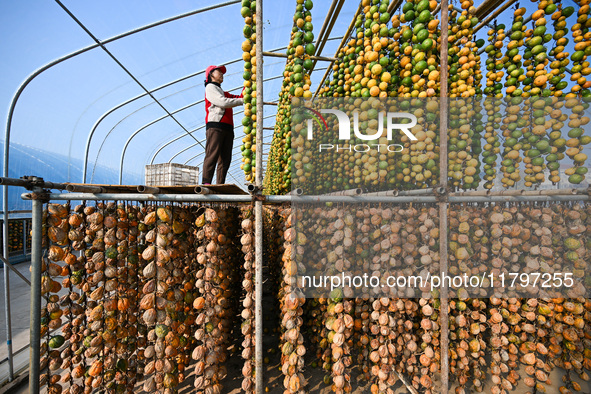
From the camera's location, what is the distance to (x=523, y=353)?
2.21 m

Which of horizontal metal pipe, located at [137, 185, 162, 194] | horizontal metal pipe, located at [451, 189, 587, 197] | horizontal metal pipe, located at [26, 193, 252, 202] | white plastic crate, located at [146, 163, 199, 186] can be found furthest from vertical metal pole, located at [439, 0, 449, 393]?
white plastic crate, located at [146, 163, 199, 186]

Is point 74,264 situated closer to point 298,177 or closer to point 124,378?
point 124,378

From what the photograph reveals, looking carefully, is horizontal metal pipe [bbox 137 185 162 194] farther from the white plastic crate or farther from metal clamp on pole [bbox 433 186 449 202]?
the white plastic crate

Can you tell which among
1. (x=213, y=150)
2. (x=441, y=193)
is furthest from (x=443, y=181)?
(x=213, y=150)

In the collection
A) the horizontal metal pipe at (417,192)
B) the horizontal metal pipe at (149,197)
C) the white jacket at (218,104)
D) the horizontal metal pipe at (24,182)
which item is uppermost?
the white jacket at (218,104)

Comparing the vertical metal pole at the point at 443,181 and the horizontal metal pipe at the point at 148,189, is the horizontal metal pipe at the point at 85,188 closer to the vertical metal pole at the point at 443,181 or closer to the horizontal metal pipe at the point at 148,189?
the horizontal metal pipe at the point at 148,189

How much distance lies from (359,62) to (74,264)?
333cm

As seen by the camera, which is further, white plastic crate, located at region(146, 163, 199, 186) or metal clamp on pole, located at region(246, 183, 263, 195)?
white plastic crate, located at region(146, 163, 199, 186)

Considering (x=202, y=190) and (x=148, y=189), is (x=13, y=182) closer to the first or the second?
(x=148, y=189)

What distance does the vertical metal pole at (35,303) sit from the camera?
1.98 m

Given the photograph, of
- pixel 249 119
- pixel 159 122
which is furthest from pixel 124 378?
pixel 159 122

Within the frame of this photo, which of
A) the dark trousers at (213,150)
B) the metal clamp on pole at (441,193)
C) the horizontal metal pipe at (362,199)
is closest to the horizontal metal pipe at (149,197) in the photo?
the horizontal metal pipe at (362,199)

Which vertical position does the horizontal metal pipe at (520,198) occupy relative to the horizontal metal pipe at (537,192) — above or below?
below

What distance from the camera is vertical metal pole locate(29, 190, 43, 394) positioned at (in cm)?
198
